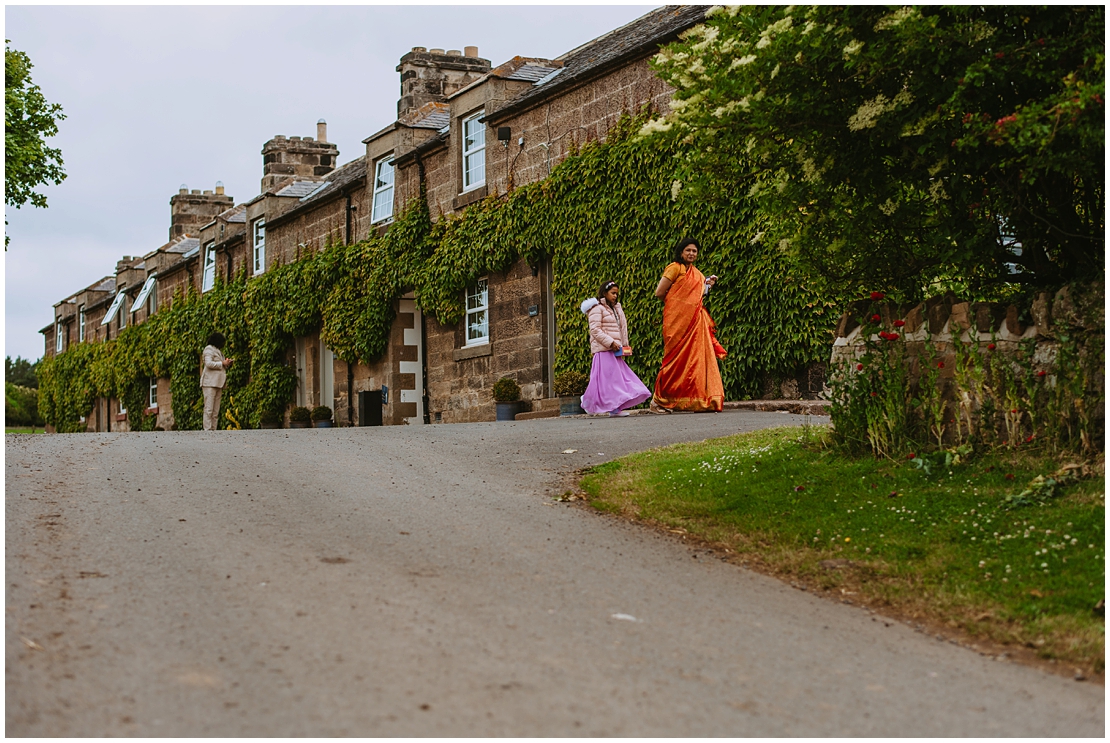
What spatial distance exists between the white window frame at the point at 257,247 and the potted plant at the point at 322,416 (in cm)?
646

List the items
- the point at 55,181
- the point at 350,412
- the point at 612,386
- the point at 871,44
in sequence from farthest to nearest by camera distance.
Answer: the point at 350,412 < the point at 55,181 < the point at 612,386 < the point at 871,44

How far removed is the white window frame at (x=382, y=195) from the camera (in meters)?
26.3

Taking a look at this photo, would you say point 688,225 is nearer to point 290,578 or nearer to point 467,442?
point 467,442

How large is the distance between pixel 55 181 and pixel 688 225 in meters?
15.4

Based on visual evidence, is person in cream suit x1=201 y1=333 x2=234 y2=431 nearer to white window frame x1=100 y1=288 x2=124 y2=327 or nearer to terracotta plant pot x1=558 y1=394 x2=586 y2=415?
terracotta plant pot x1=558 y1=394 x2=586 y2=415

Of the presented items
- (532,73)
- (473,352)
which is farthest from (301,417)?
(532,73)

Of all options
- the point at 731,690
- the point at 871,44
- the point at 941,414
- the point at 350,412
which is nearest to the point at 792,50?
the point at 871,44

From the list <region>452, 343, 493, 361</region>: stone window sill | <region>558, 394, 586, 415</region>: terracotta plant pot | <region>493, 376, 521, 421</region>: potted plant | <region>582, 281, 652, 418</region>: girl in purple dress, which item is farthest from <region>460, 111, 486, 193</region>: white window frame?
<region>582, 281, 652, 418</region>: girl in purple dress

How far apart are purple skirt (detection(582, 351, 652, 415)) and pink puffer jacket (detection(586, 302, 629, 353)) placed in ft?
0.63

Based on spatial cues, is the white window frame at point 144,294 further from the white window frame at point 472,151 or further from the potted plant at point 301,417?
the white window frame at point 472,151

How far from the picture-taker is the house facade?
2019cm

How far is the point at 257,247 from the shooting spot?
108ft

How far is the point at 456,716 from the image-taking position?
13.5 ft

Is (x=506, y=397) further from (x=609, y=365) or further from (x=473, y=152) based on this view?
(x=473, y=152)
